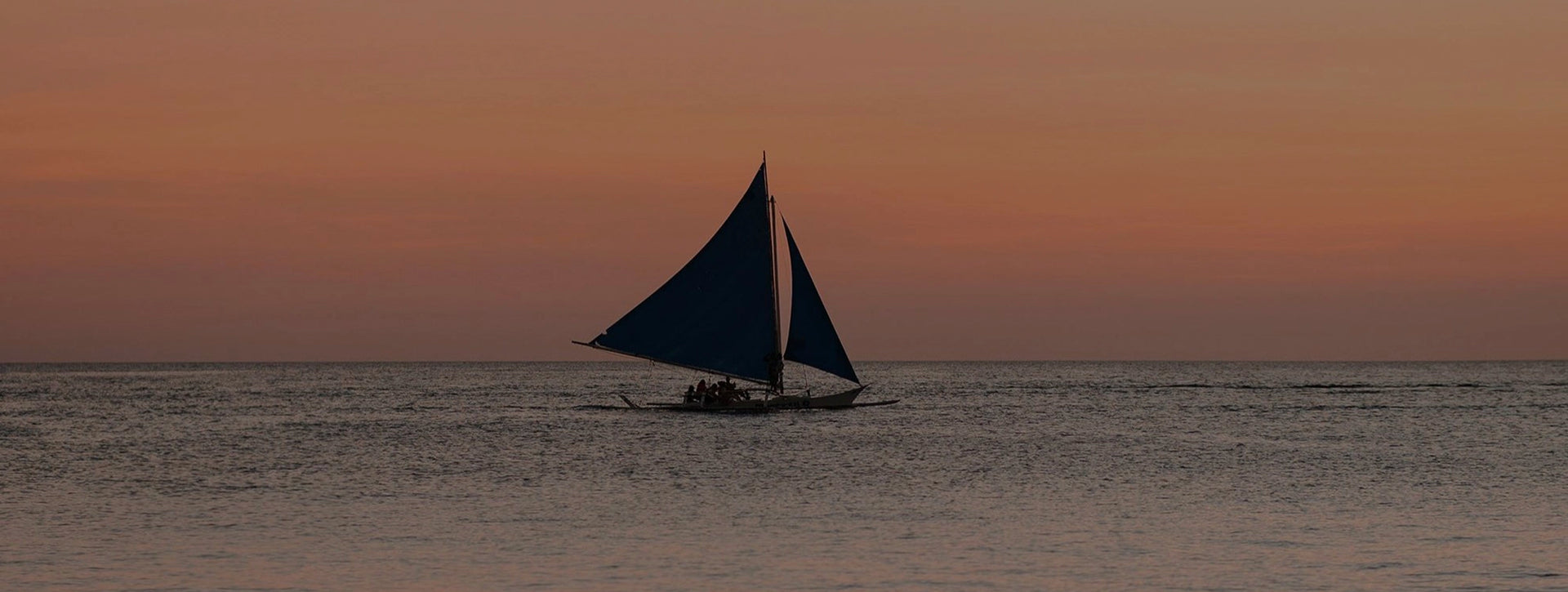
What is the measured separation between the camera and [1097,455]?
51.0 metres

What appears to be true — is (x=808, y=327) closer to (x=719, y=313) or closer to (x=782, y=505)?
(x=719, y=313)

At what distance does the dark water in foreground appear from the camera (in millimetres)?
25531

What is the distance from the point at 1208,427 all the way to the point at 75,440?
1625 inches

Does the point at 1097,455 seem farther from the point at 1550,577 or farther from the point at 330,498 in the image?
the point at 1550,577

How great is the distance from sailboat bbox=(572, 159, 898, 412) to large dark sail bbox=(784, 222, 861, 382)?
3 centimetres

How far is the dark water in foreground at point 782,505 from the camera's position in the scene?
25.5 metres

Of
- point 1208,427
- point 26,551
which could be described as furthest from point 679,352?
point 26,551

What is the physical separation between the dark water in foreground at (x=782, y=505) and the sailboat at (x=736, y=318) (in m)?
2.36

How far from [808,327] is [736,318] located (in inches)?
113

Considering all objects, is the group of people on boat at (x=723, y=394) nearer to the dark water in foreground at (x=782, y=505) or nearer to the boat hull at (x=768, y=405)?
the boat hull at (x=768, y=405)

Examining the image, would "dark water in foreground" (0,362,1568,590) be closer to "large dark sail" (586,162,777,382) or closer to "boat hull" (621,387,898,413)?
"boat hull" (621,387,898,413)

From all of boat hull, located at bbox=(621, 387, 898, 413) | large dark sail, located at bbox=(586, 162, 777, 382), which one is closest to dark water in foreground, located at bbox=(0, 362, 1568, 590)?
boat hull, located at bbox=(621, 387, 898, 413)

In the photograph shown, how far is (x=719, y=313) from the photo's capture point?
227 feet

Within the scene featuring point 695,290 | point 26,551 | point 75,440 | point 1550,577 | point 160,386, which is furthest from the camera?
point 160,386
